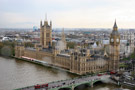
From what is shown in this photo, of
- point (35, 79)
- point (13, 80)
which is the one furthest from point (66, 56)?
point (13, 80)

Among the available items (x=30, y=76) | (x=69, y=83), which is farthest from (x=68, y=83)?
(x=30, y=76)

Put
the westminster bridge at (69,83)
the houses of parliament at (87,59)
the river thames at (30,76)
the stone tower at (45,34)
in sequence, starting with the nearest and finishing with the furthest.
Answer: the westminster bridge at (69,83) → the river thames at (30,76) → the houses of parliament at (87,59) → the stone tower at (45,34)

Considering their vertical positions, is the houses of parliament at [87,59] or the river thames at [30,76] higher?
the houses of parliament at [87,59]

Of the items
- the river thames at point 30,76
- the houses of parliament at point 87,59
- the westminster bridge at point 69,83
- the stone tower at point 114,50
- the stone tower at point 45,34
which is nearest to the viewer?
the westminster bridge at point 69,83

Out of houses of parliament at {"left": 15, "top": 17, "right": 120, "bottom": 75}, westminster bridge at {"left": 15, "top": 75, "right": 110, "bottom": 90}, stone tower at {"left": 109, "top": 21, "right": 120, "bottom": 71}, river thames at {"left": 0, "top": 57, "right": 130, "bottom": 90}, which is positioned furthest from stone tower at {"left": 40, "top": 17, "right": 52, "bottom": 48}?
westminster bridge at {"left": 15, "top": 75, "right": 110, "bottom": 90}

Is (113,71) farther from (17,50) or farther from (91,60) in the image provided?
(17,50)

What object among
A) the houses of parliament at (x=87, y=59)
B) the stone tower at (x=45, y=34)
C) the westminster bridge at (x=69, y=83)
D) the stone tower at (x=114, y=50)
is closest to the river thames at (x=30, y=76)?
the westminster bridge at (x=69, y=83)

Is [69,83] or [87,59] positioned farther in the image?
[87,59]

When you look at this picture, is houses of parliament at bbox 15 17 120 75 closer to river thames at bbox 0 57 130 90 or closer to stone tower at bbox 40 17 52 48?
river thames at bbox 0 57 130 90

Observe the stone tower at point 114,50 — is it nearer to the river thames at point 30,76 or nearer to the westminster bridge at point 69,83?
the westminster bridge at point 69,83

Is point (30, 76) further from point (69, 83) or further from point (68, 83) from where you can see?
point (69, 83)

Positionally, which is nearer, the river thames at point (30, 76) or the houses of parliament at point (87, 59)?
the river thames at point (30, 76)

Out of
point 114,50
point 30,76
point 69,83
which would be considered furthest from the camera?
point 114,50

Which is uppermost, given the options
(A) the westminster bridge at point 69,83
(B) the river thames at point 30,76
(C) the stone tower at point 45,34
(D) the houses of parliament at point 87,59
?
(C) the stone tower at point 45,34
